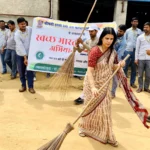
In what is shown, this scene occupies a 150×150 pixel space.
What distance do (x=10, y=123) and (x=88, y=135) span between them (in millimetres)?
1311

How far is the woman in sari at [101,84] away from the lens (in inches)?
125

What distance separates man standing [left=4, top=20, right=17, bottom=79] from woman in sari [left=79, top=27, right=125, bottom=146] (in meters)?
4.11

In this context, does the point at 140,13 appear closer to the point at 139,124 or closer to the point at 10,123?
the point at 139,124

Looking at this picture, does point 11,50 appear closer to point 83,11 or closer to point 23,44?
point 23,44

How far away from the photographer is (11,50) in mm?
7273

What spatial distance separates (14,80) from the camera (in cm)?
688

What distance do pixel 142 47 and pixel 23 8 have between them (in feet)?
13.2

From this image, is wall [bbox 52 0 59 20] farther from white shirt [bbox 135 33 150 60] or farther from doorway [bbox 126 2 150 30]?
doorway [bbox 126 2 150 30]

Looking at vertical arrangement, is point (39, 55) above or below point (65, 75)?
above

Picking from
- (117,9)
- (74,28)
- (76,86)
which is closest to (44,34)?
(74,28)

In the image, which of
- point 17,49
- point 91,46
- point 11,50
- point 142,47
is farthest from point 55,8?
point 91,46

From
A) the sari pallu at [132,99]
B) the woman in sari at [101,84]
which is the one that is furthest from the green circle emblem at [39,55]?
the sari pallu at [132,99]

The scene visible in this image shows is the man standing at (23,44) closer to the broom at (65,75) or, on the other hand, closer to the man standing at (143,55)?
the broom at (65,75)

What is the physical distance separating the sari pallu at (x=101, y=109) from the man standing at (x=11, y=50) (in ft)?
13.3
